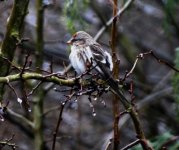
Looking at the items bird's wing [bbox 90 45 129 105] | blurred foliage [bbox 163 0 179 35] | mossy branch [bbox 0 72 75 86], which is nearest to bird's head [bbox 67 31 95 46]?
bird's wing [bbox 90 45 129 105]

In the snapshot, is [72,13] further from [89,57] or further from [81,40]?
[89,57]

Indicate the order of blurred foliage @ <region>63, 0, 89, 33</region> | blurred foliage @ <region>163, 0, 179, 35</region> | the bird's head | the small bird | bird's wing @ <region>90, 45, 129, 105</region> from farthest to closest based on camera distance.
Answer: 1. blurred foliage @ <region>163, 0, 179, 35</region>
2. blurred foliage @ <region>63, 0, 89, 33</region>
3. the bird's head
4. the small bird
5. bird's wing @ <region>90, 45, 129, 105</region>

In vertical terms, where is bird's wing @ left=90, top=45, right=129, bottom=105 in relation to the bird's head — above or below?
below

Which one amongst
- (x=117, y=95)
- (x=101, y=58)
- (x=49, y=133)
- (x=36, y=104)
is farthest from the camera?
(x=49, y=133)

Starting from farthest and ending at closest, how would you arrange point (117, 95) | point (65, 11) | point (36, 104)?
point (36, 104) → point (65, 11) → point (117, 95)

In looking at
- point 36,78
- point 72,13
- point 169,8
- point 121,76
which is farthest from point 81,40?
point 121,76

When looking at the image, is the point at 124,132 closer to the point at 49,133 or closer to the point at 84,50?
the point at 49,133

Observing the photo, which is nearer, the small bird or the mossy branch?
the mossy branch

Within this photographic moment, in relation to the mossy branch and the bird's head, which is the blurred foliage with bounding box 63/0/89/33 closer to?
the bird's head

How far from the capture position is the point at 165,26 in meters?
5.54

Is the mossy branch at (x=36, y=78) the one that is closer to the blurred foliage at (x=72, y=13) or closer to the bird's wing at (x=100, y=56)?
the bird's wing at (x=100, y=56)

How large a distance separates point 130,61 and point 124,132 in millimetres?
978

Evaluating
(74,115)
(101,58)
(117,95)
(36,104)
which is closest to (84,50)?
(101,58)

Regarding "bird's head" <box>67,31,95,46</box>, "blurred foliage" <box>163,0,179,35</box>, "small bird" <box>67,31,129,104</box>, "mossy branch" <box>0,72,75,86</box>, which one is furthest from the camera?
"blurred foliage" <box>163,0,179,35</box>
